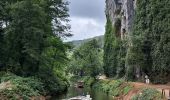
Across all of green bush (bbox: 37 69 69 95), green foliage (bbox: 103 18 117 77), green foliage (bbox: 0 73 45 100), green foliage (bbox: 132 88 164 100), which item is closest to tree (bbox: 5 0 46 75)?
green bush (bbox: 37 69 69 95)

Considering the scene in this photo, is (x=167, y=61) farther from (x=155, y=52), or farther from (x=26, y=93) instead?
(x=26, y=93)

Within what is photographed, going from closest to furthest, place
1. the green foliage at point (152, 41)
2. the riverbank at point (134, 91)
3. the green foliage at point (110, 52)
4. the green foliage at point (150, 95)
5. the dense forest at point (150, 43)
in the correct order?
the green foliage at point (150, 95)
the riverbank at point (134, 91)
the green foliage at point (152, 41)
the dense forest at point (150, 43)
the green foliage at point (110, 52)

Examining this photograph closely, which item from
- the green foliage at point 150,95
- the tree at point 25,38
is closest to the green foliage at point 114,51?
the tree at point 25,38

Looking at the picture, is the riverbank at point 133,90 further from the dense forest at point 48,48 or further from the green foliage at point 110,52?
the green foliage at point 110,52

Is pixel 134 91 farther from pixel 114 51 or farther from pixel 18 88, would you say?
pixel 114 51

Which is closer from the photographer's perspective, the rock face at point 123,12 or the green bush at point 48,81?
the green bush at point 48,81

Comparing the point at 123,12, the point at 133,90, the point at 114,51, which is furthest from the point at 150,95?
the point at 114,51

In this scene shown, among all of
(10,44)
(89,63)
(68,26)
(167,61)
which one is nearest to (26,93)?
(10,44)

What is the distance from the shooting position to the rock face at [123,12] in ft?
249

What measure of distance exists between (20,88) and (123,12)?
165ft

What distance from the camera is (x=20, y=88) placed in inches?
1505

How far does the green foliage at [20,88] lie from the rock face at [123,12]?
3478cm

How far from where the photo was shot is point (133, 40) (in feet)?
198

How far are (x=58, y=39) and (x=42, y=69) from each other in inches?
506
